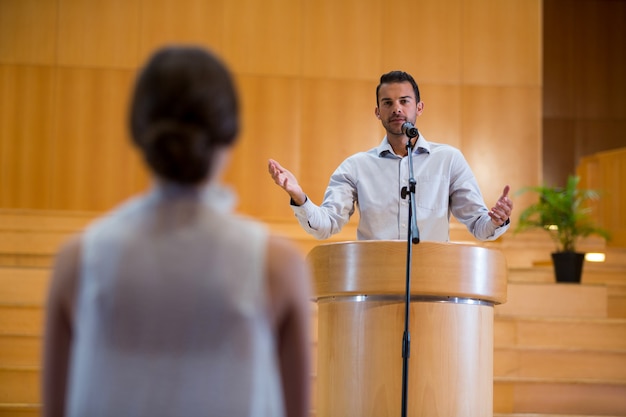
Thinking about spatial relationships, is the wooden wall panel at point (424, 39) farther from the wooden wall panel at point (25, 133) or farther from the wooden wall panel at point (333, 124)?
the wooden wall panel at point (25, 133)

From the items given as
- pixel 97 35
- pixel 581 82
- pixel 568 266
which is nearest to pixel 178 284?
pixel 568 266

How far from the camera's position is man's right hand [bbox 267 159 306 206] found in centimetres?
302

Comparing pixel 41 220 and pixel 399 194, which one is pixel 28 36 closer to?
pixel 41 220

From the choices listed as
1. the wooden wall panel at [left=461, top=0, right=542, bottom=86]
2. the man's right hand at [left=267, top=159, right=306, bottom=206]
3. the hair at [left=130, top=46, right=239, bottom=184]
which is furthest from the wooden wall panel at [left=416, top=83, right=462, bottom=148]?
the hair at [left=130, top=46, right=239, bottom=184]

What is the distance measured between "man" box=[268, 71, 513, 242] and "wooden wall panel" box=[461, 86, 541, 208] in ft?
15.7

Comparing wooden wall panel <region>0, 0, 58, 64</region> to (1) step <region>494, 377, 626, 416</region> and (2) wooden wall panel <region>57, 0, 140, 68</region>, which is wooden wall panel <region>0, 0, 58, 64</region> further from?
(1) step <region>494, 377, 626, 416</region>

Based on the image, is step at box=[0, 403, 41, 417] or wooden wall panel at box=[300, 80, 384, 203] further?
wooden wall panel at box=[300, 80, 384, 203]

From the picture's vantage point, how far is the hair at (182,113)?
1.13m

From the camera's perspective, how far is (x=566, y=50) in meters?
12.4

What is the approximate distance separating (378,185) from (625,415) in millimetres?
2682

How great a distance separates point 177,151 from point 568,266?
5646 millimetres

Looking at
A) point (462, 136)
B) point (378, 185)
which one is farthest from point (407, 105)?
point (462, 136)

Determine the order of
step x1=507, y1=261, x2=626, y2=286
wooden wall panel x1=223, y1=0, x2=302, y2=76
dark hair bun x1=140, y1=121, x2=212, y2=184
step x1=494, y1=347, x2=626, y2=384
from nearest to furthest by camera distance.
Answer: dark hair bun x1=140, y1=121, x2=212, y2=184 < step x1=494, y1=347, x2=626, y2=384 < step x1=507, y1=261, x2=626, y2=286 < wooden wall panel x1=223, y1=0, x2=302, y2=76

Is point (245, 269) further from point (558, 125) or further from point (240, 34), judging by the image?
point (558, 125)
